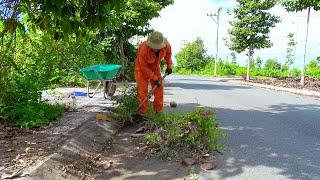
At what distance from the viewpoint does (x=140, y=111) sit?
8922 mm

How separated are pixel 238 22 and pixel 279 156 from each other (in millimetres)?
29192

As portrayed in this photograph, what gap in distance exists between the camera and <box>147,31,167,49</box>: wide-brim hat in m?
8.49

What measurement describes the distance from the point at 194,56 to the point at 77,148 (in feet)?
227

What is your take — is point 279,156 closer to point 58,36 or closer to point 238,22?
point 58,36

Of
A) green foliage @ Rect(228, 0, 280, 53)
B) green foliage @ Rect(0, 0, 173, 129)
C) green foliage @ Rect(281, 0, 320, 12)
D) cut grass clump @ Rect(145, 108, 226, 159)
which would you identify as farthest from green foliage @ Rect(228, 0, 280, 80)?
cut grass clump @ Rect(145, 108, 226, 159)

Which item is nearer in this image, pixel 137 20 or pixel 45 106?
pixel 45 106

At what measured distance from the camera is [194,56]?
75.1 m

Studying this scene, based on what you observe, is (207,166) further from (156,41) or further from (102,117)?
(102,117)

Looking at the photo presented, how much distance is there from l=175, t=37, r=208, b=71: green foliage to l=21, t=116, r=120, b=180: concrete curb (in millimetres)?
65269

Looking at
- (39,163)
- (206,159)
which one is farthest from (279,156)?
(39,163)

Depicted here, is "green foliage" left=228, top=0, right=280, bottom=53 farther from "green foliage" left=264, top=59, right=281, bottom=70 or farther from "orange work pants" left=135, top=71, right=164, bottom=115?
"green foliage" left=264, top=59, right=281, bottom=70

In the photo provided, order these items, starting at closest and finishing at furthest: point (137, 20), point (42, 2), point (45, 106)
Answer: point (42, 2)
point (45, 106)
point (137, 20)

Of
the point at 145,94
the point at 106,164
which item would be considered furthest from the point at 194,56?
the point at 106,164

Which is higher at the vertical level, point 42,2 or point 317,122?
point 42,2
